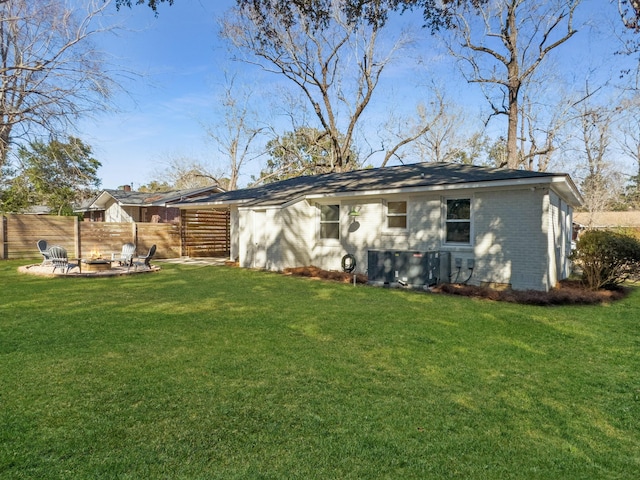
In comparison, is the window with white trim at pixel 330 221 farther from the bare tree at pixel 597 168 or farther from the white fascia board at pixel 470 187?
the bare tree at pixel 597 168

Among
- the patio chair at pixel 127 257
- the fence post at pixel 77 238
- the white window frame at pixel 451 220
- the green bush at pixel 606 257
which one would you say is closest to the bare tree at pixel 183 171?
the fence post at pixel 77 238

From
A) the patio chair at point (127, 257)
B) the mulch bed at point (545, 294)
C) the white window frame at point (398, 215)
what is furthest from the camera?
the patio chair at point (127, 257)

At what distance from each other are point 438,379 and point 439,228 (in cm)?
807

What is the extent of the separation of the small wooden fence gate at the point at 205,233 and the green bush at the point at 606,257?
54.5 feet

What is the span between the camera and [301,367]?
470cm

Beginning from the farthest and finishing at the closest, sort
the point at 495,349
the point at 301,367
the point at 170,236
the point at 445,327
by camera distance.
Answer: the point at 170,236 → the point at 445,327 → the point at 495,349 → the point at 301,367

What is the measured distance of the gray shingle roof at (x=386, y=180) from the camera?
11047 mm

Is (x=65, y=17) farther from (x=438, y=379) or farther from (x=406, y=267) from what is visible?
(x=438, y=379)

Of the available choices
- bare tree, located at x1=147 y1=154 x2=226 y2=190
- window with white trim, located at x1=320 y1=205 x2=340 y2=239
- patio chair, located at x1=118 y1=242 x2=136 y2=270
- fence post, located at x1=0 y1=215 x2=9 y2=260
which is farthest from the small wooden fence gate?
bare tree, located at x1=147 y1=154 x2=226 y2=190

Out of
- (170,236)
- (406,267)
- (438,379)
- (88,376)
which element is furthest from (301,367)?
(170,236)

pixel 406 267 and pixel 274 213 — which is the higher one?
pixel 274 213

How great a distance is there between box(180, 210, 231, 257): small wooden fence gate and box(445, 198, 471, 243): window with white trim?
44.4 ft

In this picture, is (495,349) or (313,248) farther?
(313,248)

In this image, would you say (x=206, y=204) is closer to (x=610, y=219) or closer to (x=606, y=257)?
(x=606, y=257)
